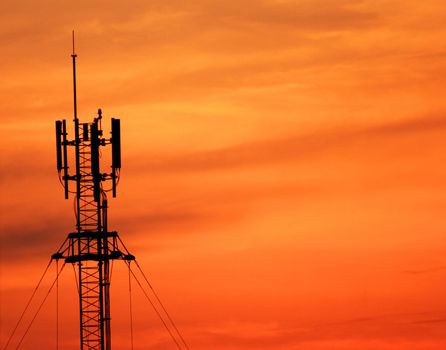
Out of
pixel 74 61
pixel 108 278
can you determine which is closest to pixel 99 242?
pixel 108 278

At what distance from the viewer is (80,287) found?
14025 centimetres

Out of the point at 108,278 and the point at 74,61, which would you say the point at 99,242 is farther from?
the point at 74,61

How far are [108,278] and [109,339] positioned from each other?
3591 mm

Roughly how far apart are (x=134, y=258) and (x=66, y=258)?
4.06 m

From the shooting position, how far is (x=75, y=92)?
466 feet

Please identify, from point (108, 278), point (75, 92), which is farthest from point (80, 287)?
point (75, 92)

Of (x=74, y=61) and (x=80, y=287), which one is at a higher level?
(x=74, y=61)

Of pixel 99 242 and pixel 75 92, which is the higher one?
pixel 75 92

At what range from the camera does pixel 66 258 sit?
14038 centimetres

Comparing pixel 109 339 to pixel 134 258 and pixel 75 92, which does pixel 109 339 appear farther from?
pixel 75 92

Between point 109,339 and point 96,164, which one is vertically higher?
point 96,164

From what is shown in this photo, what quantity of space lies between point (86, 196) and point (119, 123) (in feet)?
15.8

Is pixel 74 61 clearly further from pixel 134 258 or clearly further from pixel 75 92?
pixel 134 258

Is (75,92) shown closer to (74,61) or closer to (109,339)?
(74,61)
